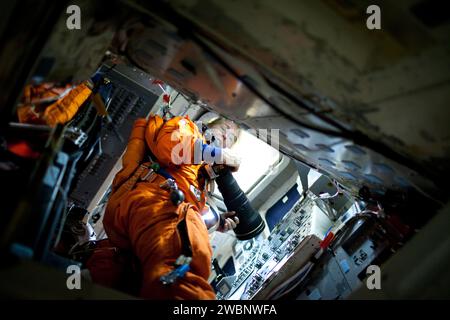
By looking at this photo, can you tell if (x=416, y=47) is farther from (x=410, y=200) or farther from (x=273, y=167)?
(x=273, y=167)

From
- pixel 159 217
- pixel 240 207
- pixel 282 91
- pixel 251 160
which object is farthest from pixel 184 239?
pixel 251 160

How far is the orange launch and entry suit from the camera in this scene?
77.9 inches

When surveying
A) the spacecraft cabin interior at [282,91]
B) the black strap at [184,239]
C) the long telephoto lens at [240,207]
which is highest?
the spacecraft cabin interior at [282,91]

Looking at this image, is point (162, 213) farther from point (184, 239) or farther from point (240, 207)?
point (240, 207)

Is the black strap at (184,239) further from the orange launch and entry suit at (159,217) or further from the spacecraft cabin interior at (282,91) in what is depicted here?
the spacecraft cabin interior at (282,91)

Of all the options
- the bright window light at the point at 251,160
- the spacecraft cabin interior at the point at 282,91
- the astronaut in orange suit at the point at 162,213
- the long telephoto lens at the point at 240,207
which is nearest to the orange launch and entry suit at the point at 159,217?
the astronaut in orange suit at the point at 162,213

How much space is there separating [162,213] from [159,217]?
0.04 m

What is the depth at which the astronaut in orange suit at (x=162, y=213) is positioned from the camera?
2003 mm

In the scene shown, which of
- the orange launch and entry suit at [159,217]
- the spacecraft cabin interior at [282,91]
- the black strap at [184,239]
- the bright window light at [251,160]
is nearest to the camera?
the spacecraft cabin interior at [282,91]

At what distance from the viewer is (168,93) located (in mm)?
3467

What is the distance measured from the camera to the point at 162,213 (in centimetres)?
244

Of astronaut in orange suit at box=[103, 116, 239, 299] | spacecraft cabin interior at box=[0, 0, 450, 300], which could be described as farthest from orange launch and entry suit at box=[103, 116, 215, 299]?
spacecraft cabin interior at box=[0, 0, 450, 300]
